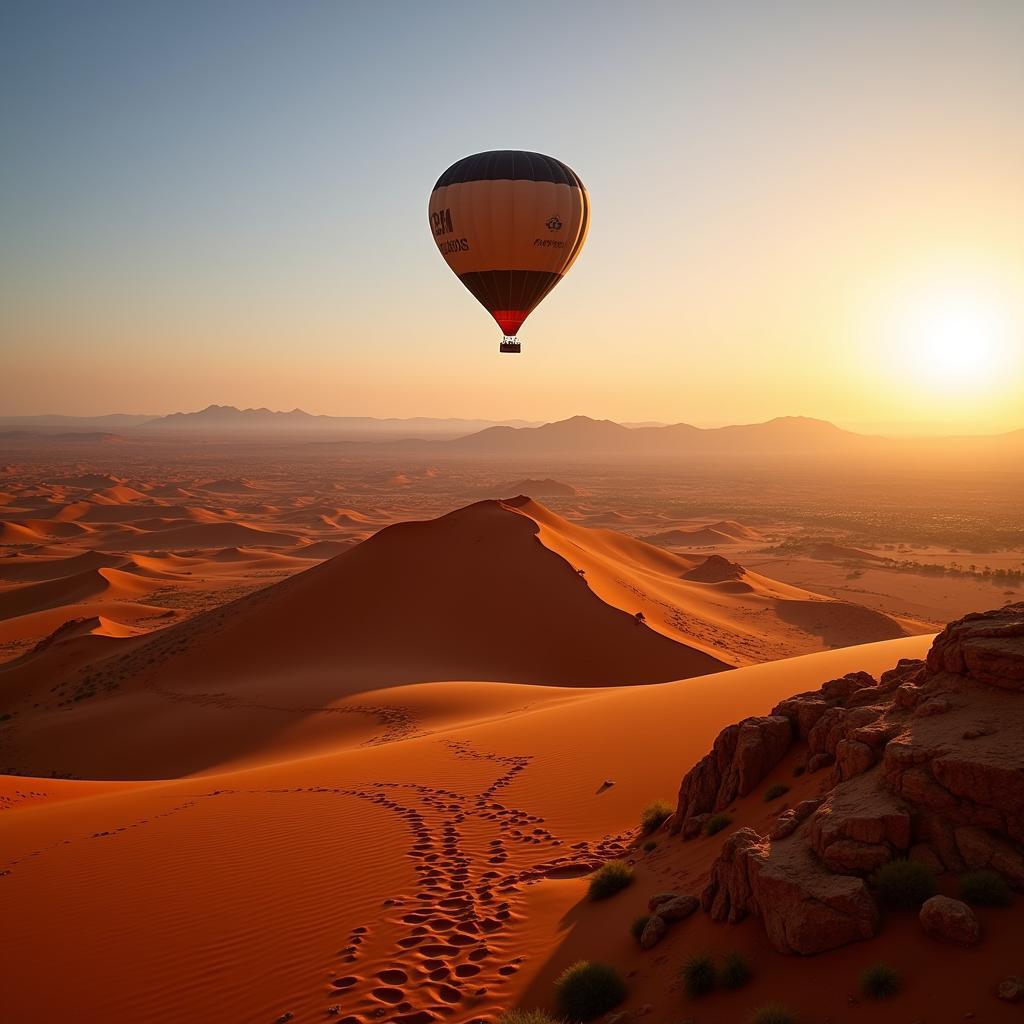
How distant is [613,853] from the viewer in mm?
8898

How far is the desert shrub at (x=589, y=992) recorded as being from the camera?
5.83 metres

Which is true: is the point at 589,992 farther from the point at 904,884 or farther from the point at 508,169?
the point at 508,169

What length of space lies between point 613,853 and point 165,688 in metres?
18.6

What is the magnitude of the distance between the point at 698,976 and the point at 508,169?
23991mm

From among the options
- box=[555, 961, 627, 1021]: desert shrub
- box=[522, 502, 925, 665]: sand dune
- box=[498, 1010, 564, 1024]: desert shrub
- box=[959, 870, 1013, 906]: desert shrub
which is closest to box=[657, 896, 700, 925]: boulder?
box=[555, 961, 627, 1021]: desert shrub

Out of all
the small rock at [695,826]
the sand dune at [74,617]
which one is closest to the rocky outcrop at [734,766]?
the small rock at [695,826]

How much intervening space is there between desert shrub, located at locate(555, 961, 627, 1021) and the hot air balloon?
22.9 metres

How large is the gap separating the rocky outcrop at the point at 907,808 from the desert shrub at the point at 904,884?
0.39ft

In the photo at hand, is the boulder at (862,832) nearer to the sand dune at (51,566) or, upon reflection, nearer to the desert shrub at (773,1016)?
the desert shrub at (773,1016)

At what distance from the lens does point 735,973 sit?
5453 millimetres

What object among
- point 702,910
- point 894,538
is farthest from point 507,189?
point 894,538

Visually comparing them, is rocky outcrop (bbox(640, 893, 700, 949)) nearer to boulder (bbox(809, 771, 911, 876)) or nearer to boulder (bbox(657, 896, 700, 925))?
boulder (bbox(657, 896, 700, 925))

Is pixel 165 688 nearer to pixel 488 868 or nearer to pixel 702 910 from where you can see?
pixel 488 868

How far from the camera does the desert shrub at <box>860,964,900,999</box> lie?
4.84m
